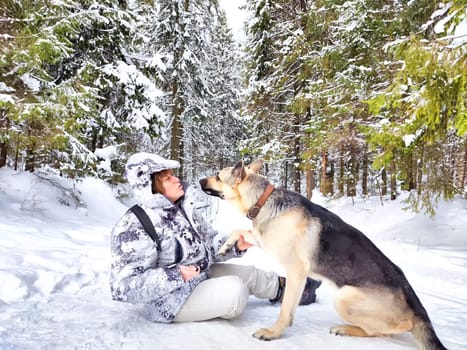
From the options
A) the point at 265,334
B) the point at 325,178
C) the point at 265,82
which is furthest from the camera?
the point at 265,82

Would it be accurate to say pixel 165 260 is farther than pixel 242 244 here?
No

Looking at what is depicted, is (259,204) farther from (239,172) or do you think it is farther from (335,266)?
(335,266)

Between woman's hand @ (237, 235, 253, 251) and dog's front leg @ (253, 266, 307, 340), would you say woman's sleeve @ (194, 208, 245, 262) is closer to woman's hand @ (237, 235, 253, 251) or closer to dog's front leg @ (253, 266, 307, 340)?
woman's hand @ (237, 235, 253, 251)

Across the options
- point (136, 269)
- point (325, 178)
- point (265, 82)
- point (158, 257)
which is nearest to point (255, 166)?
point (158, 257)

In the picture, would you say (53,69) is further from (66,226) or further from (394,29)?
(394,29)

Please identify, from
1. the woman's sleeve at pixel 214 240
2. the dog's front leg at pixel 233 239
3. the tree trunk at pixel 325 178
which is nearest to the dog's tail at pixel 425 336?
the dog's front leg at pixel 233 239

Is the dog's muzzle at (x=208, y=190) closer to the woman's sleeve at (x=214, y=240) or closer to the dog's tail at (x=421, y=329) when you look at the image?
the woman's sleeve at (x=214, y=240)

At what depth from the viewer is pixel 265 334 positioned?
2613 mm

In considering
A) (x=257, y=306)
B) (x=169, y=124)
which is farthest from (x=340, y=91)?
(x=169, y=124)

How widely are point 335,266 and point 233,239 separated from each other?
1017 millimetres

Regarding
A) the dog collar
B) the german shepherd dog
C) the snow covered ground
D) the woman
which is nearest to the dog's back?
the german shepherd dog

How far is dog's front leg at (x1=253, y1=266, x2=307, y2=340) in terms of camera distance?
263 centimetres

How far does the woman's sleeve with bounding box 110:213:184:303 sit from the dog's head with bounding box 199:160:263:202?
0.99 m

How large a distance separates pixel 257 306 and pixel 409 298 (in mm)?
1517
